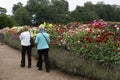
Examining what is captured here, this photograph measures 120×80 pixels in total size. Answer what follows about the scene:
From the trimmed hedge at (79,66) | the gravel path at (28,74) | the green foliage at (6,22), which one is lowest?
the gravel path at (28,74)

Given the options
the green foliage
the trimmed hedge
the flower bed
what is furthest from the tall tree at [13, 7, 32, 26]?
the trimmed hedge

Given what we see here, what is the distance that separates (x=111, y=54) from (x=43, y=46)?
9.60 feet

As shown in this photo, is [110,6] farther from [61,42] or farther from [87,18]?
[61,42]

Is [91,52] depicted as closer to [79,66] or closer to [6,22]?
[79,66]

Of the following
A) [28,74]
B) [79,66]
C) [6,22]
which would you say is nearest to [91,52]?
[79,66]

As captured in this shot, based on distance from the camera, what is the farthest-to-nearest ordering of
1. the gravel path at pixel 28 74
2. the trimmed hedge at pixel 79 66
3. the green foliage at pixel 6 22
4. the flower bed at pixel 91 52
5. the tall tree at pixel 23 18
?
the tall tree at pixel 23 18 < the green foliage at pixel 6 22 < the gravel path at pixel 28 74 < the flower bed at pixel 91 52 < the trimmed hedge at pixel 79 66

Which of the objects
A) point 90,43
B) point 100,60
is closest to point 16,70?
point 90,43

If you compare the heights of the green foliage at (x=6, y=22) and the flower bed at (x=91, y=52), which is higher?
the green foliage at (x=6, y=22)

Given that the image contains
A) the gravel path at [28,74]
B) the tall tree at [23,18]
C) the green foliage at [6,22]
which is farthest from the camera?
the tall tree at [23,18]

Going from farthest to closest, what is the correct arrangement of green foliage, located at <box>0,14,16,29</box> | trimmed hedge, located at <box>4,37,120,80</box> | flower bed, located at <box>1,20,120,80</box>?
green foliage, located at <box>0,14,16,29</box>
flower bed, located at <box>1,20,120,80</box>
trimmed hedge, located at <box>4,37,120,80</box>

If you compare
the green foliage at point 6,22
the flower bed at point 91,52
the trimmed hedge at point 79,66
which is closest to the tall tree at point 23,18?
the green foliage at point 6,22

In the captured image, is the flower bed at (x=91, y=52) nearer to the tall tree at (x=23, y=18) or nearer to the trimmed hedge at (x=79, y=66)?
the trimmed hedge at (x=79, y=66)

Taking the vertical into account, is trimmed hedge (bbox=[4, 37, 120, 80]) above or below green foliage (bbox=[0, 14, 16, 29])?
below

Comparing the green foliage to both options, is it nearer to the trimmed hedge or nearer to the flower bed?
the flower bed
